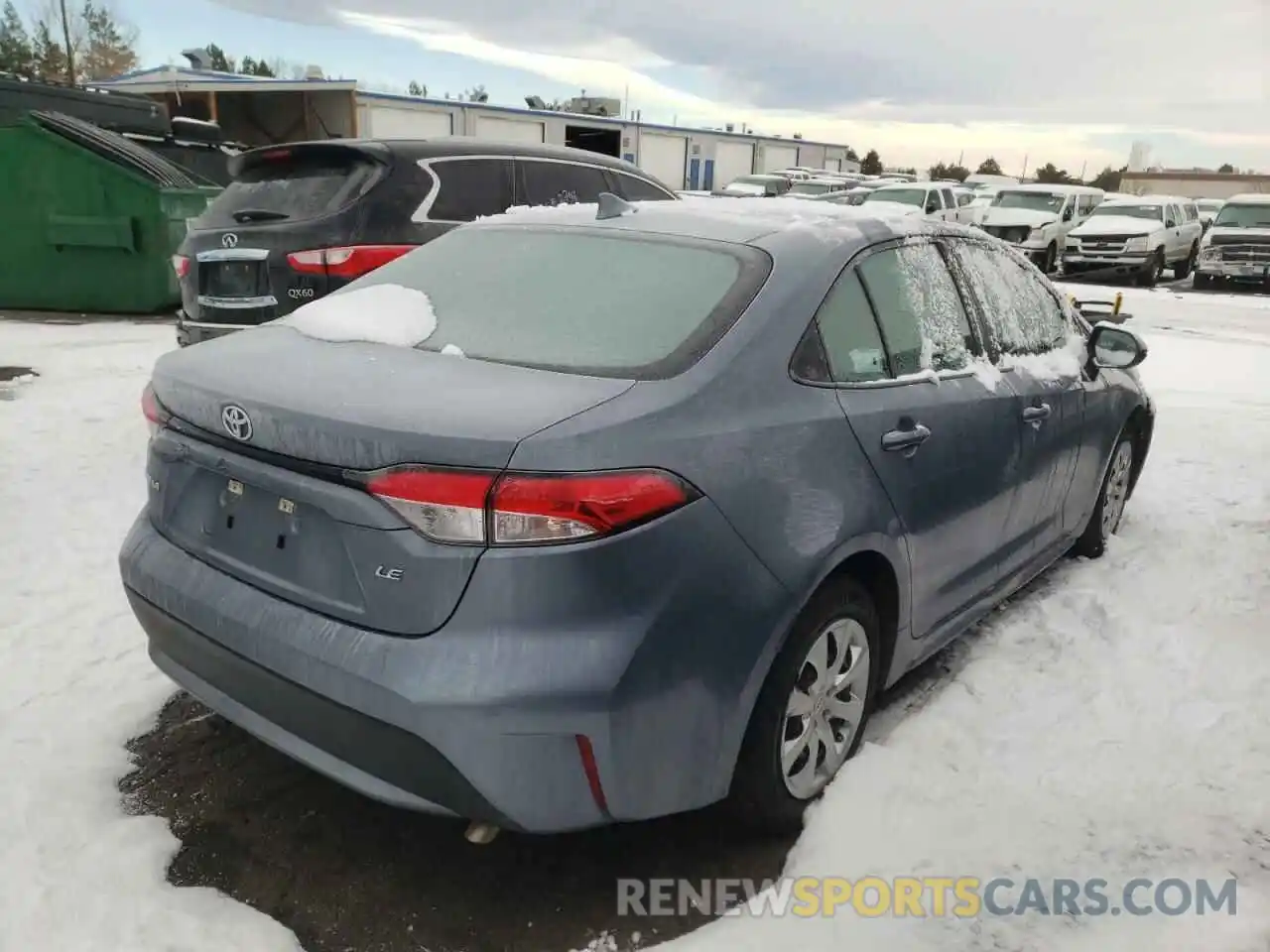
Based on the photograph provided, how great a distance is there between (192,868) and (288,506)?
102 centimetres

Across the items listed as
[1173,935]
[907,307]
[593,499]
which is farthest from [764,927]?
[907,307]

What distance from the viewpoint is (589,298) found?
107 inches

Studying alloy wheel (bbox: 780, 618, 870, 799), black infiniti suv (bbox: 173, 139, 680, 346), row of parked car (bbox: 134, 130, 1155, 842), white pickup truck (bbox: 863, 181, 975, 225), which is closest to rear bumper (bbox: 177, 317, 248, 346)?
black infiniti suv (bbox: 173, 139, 680, 346)

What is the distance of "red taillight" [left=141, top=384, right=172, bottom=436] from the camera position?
2.59 meters

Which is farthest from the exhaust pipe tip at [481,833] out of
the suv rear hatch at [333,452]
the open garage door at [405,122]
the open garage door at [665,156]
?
the open garage door at [665,156]

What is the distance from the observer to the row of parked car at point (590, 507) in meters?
2.03

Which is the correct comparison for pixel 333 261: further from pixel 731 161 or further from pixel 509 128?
pixel 731 161

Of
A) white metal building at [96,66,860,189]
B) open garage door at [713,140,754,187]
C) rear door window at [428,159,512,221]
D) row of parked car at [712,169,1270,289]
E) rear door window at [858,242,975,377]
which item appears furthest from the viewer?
open garage door at [713,140,754,187]

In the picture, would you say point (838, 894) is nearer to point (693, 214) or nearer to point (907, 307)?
point (907, 307)

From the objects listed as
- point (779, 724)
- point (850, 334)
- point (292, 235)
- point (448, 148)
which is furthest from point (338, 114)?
point (779, 724)

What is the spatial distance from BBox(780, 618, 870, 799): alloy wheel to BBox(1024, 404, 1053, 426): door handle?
1265 millimetres

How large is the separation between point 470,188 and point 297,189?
108 centimetres

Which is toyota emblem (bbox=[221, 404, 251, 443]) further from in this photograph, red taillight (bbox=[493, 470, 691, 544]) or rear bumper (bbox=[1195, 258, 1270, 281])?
rear bumper (bbox=[1195, 258, 1270, 281])

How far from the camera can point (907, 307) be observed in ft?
10.3
